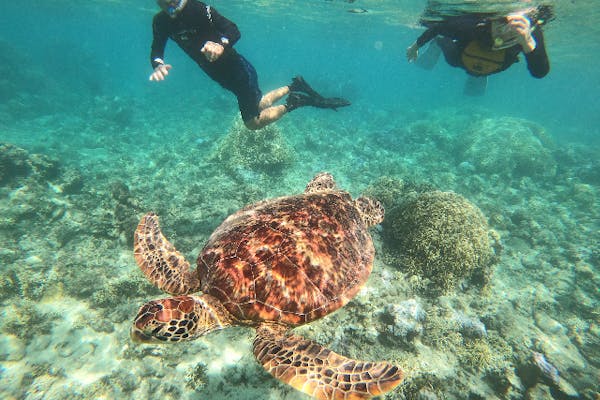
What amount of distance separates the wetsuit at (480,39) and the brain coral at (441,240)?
2.78 meters

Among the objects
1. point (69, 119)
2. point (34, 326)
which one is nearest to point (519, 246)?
point (34, 326)

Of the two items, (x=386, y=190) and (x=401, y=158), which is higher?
(x=386, y=190)

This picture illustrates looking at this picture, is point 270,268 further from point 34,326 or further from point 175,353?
point 34,326

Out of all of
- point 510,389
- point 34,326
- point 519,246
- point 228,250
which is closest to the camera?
point 228,250

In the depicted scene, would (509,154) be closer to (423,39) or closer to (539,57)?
(539,57)

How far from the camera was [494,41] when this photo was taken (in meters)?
4.98

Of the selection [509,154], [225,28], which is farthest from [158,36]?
[509,154]

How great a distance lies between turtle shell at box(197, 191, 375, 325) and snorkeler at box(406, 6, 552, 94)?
4356 millimetres

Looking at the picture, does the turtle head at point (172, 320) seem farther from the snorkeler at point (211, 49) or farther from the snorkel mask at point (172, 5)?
the snorkel mask at point (172, 5)

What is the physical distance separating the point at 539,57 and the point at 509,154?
39.0 feet

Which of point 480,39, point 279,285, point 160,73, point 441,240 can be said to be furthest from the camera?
point 480,39

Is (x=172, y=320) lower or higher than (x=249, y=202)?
higher

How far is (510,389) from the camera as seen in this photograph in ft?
12.8

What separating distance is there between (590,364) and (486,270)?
218cm
